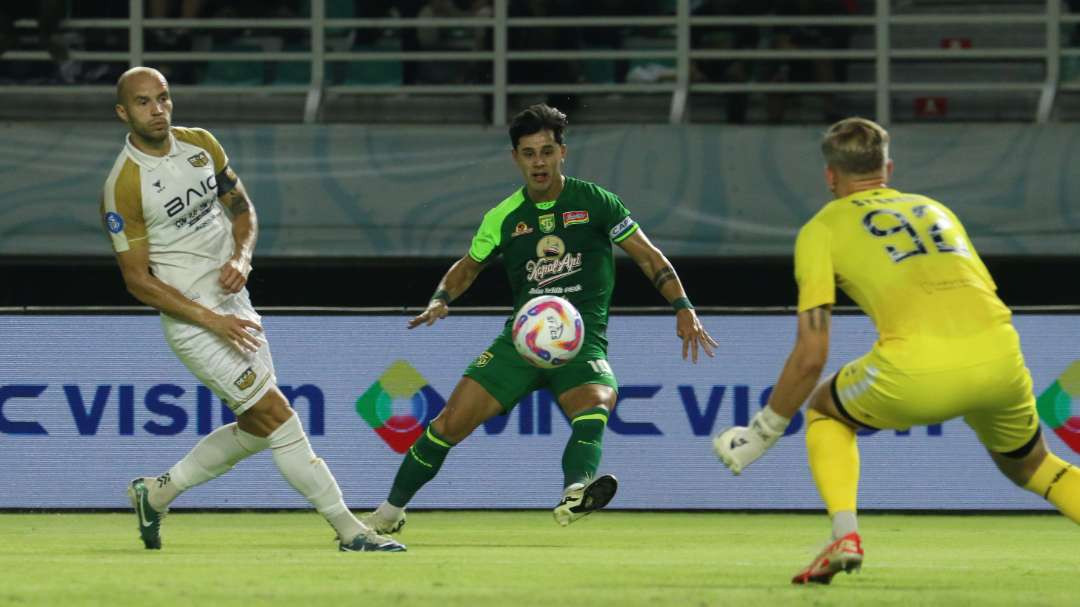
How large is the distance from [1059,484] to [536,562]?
198 cm

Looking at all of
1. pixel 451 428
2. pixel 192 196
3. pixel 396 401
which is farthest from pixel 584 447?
pixel 396 401

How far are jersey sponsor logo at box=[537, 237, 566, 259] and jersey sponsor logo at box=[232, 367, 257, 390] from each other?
5.24 feet

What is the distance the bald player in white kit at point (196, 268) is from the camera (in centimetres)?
777

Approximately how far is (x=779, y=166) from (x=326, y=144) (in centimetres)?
346

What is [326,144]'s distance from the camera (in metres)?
14.6

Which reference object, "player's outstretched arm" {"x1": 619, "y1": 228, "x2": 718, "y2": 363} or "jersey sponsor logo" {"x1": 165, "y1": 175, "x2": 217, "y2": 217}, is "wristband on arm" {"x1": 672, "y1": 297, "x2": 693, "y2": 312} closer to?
"player's outstretched arm" {"x1": 619, "y1": 228, "x2": 718, "y2": 363}

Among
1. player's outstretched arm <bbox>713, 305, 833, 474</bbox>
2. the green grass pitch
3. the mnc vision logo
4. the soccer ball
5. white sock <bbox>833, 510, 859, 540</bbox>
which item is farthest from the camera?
the mnc vision logo

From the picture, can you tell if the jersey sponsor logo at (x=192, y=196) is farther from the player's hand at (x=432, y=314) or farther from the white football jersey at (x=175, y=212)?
the player's hand at (x=432, y=314)

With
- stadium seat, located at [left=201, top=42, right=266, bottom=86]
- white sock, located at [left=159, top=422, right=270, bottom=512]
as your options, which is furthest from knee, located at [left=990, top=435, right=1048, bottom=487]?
stadium seat, located at [left=201, top=42, right=266, bottom=86]

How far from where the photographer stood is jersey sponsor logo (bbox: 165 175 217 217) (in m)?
7.85

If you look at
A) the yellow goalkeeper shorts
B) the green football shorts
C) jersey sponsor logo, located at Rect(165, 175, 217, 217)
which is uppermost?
jersey sponsor logo, located at Rect(165, 175, 217, 217)

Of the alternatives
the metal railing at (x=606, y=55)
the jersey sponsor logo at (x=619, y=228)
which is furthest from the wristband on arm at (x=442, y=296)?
the metal railing at (x=606, y=55)

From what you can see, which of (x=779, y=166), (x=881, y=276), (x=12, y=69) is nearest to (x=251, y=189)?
(x=12, y=69)

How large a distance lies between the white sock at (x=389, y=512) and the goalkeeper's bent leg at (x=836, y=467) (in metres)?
3.10
